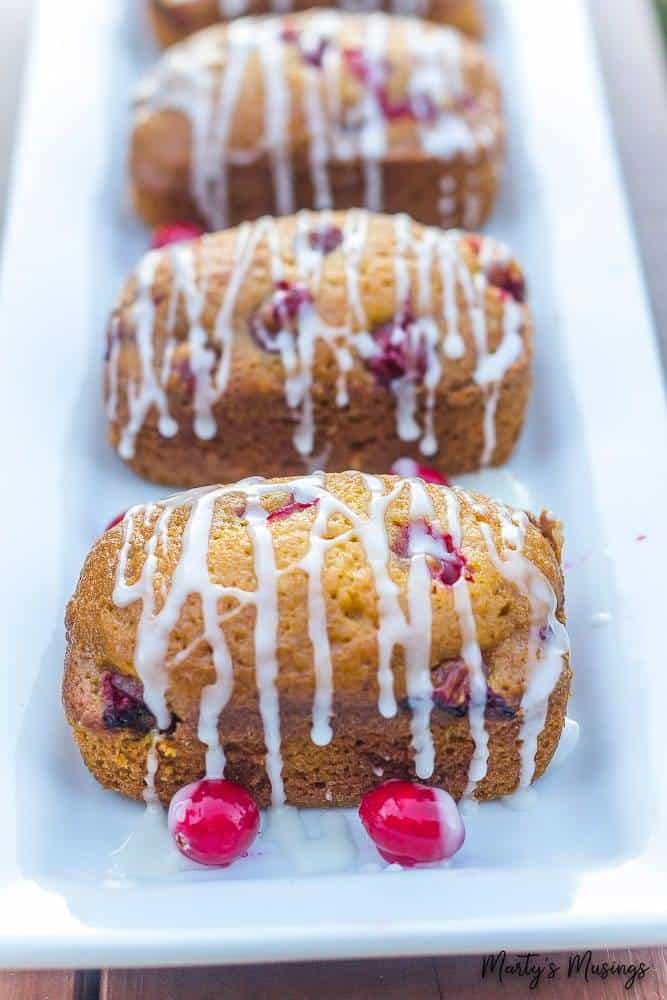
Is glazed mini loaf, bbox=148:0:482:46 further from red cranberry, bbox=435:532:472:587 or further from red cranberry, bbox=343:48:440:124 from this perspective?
red cranberry, bbox=435:532:472:587

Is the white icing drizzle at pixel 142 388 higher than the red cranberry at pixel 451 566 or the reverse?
higher

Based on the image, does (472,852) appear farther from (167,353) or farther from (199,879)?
(167,353)

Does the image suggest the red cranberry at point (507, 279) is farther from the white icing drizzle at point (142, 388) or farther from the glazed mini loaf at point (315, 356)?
the white icing drizzle at point (142, 388)

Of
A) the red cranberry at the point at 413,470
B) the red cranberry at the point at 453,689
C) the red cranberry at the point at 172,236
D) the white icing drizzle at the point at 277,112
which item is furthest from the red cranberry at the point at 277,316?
the red cranberry at the point at 453,689

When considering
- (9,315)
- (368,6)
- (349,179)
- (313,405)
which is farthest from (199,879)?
(368,6)

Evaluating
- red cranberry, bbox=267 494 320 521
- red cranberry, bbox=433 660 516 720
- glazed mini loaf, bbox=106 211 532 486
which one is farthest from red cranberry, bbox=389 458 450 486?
red cranberry, bbox=433 660 516 720

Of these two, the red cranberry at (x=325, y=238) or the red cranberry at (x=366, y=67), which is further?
the red cranberry at (x=366, y=67)
